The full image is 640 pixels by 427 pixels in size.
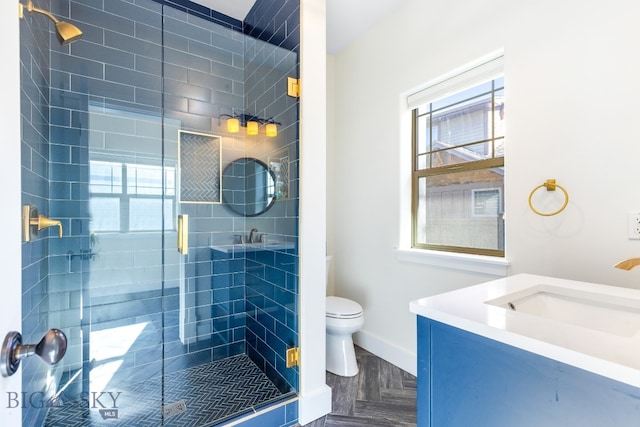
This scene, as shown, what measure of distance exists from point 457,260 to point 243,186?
5.38 feet

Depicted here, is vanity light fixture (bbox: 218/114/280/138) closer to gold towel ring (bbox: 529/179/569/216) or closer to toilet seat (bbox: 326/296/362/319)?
toilet seat (bbox: 326/296/362/319)

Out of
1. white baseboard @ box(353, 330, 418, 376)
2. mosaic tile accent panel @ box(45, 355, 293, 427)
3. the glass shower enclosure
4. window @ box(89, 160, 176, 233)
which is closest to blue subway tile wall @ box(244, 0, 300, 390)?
the glass shower enclosure

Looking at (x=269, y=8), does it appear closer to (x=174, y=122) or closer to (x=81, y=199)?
(x=174, y=122)

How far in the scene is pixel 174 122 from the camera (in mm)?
2154

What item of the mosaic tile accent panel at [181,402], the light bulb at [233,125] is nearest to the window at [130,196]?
the light bulb at [233,125]

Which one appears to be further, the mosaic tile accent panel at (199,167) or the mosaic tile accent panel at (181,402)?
the mosaic tile accent panel at (199,167)

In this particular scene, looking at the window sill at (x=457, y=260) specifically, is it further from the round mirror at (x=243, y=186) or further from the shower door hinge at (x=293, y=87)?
the shower door hinge at (x=293, y=87)

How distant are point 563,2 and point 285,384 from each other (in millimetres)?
2412

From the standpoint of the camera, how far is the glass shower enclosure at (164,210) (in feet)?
5.51

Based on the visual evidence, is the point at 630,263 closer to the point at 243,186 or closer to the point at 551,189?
the point at 551,189

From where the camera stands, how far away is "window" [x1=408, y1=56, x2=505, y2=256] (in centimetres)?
178

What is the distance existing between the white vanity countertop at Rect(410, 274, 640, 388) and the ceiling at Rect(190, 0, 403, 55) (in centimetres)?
211

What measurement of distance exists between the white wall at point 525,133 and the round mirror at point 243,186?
2.90ft

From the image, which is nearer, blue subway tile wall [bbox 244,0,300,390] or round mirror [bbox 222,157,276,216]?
blue subway tile wall [bbox 244,0,300,390]
